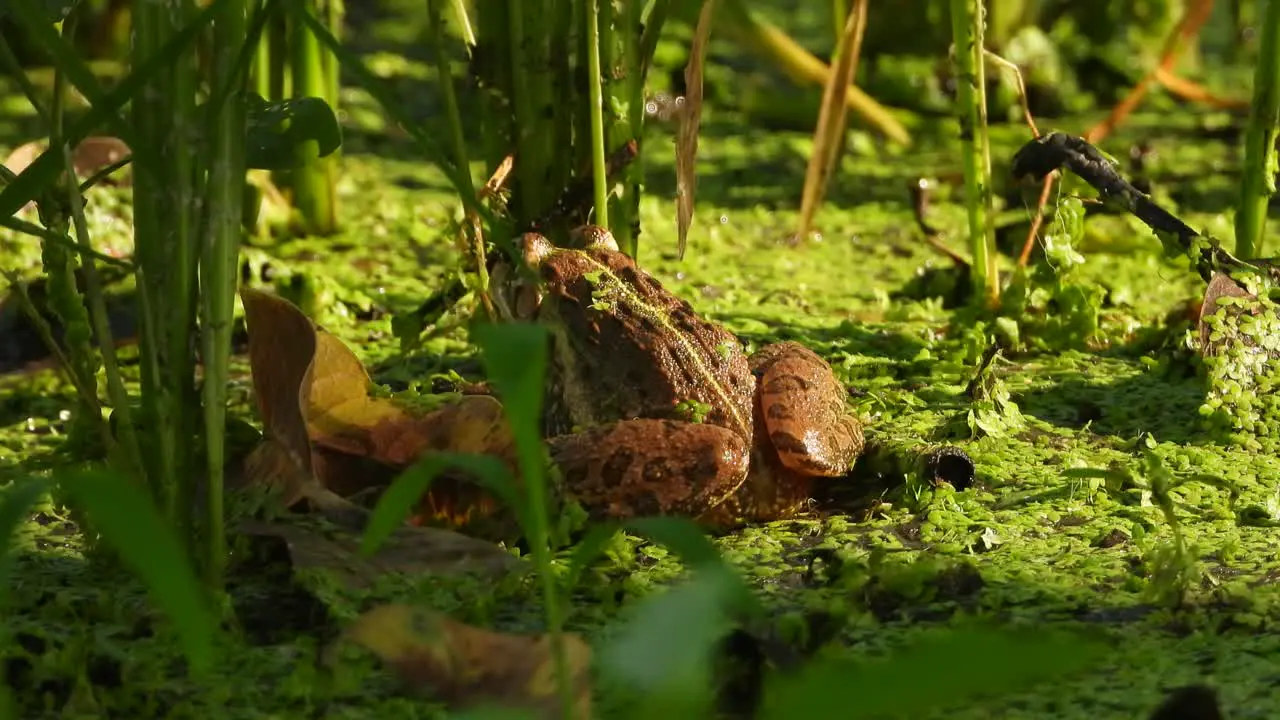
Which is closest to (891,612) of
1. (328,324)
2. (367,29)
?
(328,324)

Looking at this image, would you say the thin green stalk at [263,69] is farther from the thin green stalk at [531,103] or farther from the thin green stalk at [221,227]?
the thin green stalk at [221,227]

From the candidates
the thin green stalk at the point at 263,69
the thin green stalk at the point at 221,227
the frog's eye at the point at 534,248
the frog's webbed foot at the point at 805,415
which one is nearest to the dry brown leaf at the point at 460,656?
the thin green stalk at the point at 221,227

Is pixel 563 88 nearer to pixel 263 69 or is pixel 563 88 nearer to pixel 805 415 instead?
pixel 805 415

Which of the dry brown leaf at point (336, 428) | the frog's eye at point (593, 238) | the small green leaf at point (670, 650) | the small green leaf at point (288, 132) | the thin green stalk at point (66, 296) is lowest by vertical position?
the small green leaf at point (670, 650)

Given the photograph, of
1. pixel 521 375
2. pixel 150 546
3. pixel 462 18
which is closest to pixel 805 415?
pixel 462 18

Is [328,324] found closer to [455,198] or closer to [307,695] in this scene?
[455,198]
